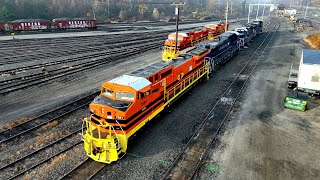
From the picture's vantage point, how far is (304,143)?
14.1 metres

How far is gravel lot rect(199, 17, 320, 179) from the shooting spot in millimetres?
11617

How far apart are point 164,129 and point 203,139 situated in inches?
97.0

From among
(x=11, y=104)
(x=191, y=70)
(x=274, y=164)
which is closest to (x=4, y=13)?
(x=11, y=104)

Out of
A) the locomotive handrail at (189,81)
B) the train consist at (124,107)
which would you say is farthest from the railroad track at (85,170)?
the locomotive handrail at (189,81)

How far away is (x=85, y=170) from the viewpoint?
11.5 meters

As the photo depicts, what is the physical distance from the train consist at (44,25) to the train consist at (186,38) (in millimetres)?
32164

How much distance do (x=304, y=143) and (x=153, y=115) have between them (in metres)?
8.74

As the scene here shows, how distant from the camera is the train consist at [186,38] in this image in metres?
30.7

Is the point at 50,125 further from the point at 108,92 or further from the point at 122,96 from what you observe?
the point at 122,96

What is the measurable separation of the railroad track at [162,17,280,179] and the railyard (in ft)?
0.80

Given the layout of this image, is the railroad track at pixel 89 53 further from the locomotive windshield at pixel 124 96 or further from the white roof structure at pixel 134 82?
the locomotive windshield at pixel 124 96

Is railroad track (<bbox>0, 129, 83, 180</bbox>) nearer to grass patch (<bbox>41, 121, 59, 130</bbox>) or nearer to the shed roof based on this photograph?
grass patch (<bbox>41, 121, 59, 130</bbox>)

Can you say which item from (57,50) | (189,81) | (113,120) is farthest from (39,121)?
(57,50)

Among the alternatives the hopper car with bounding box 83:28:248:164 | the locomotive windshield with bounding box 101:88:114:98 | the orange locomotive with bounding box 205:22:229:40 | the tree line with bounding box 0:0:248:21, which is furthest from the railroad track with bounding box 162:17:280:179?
the tree line with bounding box 0:0:248:21
